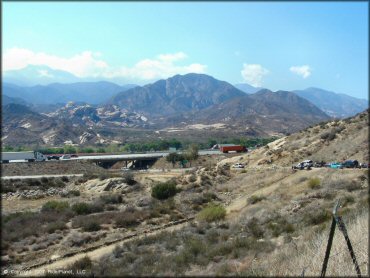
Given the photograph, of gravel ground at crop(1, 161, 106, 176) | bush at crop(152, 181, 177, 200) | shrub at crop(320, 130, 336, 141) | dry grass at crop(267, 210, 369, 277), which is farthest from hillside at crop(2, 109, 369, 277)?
gravel ground at crop(1, 161, 106, 176)

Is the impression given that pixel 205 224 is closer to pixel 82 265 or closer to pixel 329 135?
pixel 82 265

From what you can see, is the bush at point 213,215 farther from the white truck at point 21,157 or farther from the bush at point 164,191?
the white truck at point 21,157

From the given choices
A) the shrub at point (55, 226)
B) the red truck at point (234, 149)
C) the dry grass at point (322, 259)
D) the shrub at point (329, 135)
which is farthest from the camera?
the red truck at point (234, 149)

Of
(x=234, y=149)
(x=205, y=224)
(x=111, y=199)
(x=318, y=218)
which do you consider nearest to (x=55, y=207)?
(x=111, y=199)

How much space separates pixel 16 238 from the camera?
25.8 meters

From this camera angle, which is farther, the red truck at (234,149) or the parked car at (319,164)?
the red truck at (234,149)

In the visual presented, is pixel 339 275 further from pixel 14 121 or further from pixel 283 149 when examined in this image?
pixel 14 121

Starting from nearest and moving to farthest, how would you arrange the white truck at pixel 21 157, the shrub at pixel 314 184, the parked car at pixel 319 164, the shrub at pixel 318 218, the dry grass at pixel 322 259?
the dry grass at pixel 322 259
the shrub at pixel 318 218
the shrub at pixel 314 184
the parked car at pixel 319 164
the white truck at pixel 21 157

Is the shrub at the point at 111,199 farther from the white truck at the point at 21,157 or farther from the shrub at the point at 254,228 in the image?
the white truck at the point at 21,157

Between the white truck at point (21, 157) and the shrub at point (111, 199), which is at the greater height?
the white truck at point (21, 157)

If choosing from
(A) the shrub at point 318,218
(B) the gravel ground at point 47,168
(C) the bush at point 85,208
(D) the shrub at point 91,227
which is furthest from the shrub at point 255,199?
(B) the gravel ground at point 47,168

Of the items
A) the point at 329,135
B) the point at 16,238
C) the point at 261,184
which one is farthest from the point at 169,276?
the point at 329,135

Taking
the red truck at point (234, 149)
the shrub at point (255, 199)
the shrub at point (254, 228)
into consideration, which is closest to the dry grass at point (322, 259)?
the shrub at point (254, 228)

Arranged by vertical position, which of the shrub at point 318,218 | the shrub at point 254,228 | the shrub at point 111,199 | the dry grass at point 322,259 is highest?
the dry grass at point 322,259
